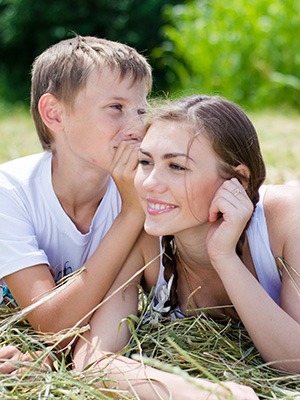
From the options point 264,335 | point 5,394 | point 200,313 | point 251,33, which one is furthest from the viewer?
point 251,33

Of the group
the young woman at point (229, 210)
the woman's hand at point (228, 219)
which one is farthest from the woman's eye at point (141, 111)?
the woman's hand at point (228, 219)

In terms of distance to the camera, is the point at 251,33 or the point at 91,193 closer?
the point at 91,193

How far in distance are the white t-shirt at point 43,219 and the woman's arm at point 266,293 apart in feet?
2.83

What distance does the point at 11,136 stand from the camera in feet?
29.1

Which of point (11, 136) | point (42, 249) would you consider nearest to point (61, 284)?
point (42, 249)

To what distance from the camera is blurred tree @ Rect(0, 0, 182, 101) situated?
13.4 metres

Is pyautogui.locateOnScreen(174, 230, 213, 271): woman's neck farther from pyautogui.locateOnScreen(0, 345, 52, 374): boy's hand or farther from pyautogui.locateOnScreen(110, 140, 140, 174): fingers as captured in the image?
pyautogui.locateOnScreen(0, 345, 52, 374): boy's hand

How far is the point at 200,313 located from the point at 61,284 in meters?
0.63

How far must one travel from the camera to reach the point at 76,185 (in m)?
3.77

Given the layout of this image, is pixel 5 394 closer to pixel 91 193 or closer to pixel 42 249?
pixel 42 249

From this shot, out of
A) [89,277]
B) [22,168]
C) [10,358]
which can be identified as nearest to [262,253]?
[89,277]

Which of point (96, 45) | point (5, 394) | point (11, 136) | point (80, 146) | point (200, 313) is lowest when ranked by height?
point (11, 136)

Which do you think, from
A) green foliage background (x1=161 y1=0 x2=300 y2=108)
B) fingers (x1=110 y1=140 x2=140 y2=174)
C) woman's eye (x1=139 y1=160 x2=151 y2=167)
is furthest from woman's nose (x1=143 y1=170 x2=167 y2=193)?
green foliage background (x1=161 y1=0 x2=300 y2=108)

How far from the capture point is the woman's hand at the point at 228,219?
2963 millimetres
